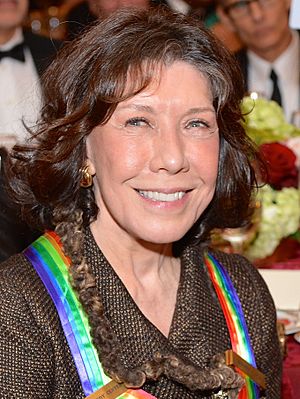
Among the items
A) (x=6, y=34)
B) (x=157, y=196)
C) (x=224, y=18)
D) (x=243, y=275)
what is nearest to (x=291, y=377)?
(x=243, y=275)

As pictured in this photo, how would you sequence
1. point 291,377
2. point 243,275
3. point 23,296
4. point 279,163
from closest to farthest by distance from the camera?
1. point 23,296
2. point 243,275
3. point 291,377
4. point 279,163

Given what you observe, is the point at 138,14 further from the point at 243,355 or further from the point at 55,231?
the point at 243,355

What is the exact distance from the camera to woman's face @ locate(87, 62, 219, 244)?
5.59ft

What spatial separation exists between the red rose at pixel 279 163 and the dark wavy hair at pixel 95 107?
661 mm

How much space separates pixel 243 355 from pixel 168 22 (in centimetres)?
69

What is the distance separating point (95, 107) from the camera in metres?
1.72

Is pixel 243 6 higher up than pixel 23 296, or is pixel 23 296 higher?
pixel 243 6

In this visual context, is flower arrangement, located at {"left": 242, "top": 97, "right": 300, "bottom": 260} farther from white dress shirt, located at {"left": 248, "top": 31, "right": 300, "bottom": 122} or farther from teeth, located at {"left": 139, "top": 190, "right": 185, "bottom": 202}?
white dress shirt, located at {"left": 248, "top": 31, "right": 300, "bottom": 122}

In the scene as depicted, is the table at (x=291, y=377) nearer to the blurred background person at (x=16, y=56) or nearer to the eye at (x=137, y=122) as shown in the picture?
the eye at (x=137, y=122)

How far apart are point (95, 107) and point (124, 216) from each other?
0.70 ft

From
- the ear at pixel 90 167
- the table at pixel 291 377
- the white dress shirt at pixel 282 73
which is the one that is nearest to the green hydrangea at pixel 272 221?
the table at pixel 291 377

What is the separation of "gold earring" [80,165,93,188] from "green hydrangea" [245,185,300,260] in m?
0.89

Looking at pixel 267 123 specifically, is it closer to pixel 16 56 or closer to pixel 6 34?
pixel 16 56

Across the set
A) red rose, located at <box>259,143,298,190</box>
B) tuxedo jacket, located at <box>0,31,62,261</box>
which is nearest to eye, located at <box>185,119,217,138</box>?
tuxedo jacket, located at <box>0,31,62,261</box>
